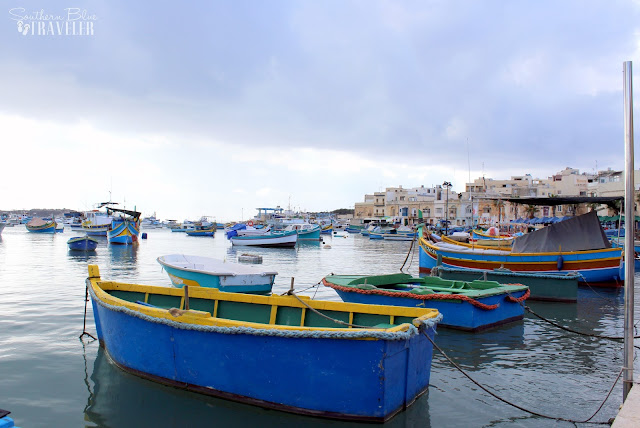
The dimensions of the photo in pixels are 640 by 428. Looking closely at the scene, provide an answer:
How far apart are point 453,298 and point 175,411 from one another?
7095 millimetres

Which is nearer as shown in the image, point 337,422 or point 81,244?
point 337,422

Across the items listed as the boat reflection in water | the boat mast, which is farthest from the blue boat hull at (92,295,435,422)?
the boat mast

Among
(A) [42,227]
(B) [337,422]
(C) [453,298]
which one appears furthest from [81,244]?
(A) [42,227]

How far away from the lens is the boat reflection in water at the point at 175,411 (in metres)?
6.59

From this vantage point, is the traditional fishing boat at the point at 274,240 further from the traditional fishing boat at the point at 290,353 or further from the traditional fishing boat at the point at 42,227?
the traditional fishing boat at the point at 42,227

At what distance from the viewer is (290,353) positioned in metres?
6.39

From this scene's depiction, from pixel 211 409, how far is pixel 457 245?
23078 millimetres

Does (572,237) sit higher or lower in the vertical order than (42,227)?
higher

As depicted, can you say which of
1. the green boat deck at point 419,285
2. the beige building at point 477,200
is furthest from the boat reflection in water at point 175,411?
the beige building at point 477,200

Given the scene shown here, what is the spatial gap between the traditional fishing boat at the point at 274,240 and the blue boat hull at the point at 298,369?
44.7m

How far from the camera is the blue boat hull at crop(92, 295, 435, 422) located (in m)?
6.14

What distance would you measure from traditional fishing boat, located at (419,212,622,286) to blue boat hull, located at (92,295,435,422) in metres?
15.1

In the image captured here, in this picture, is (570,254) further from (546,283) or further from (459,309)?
(459,309)

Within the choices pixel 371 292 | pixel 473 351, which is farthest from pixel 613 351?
pixel 371 292
